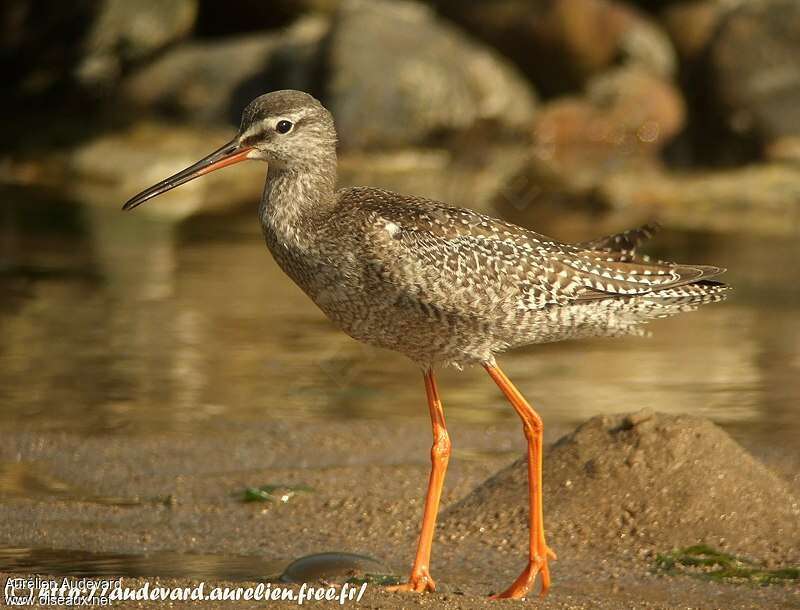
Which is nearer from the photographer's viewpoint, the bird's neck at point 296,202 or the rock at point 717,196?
the bird's neck at point 296,202

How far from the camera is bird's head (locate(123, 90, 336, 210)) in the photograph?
296 inches

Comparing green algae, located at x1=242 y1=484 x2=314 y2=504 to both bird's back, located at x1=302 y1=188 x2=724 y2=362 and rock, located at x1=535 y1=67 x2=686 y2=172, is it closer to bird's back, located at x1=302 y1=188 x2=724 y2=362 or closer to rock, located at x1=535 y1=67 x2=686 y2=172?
bird's back, located at x1=302 y1=188 x2=724 y2=362

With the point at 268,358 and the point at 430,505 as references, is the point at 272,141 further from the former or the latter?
the point at 268,358

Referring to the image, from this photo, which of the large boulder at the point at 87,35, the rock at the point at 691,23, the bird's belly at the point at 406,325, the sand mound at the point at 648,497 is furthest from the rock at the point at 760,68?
the bird's belly at the point at 406,325

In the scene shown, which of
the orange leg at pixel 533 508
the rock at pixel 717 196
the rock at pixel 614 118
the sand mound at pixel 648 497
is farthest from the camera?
the rock at pixel 614 118

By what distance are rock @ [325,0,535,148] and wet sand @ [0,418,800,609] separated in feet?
43.9

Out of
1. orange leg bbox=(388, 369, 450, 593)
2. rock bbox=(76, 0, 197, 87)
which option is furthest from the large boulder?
orange leg bbox=(388, 369, 450, 593)

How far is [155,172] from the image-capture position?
2172 cm

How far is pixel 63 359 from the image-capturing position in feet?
38.8

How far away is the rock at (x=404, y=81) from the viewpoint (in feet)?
75.6

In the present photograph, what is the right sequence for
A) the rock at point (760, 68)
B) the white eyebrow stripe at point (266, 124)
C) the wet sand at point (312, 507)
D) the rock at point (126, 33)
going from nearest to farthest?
the wet sand at point (312, 507) → the white eyebrow stripe at point (266, 124) → the rock at point (760, 68) → the rock at point (126, 33)

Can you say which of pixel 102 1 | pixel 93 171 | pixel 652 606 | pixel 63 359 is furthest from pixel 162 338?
pixel 102 1

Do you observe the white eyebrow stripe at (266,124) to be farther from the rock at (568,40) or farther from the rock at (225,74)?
the rock at (568,40)

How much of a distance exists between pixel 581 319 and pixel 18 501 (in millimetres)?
3405
